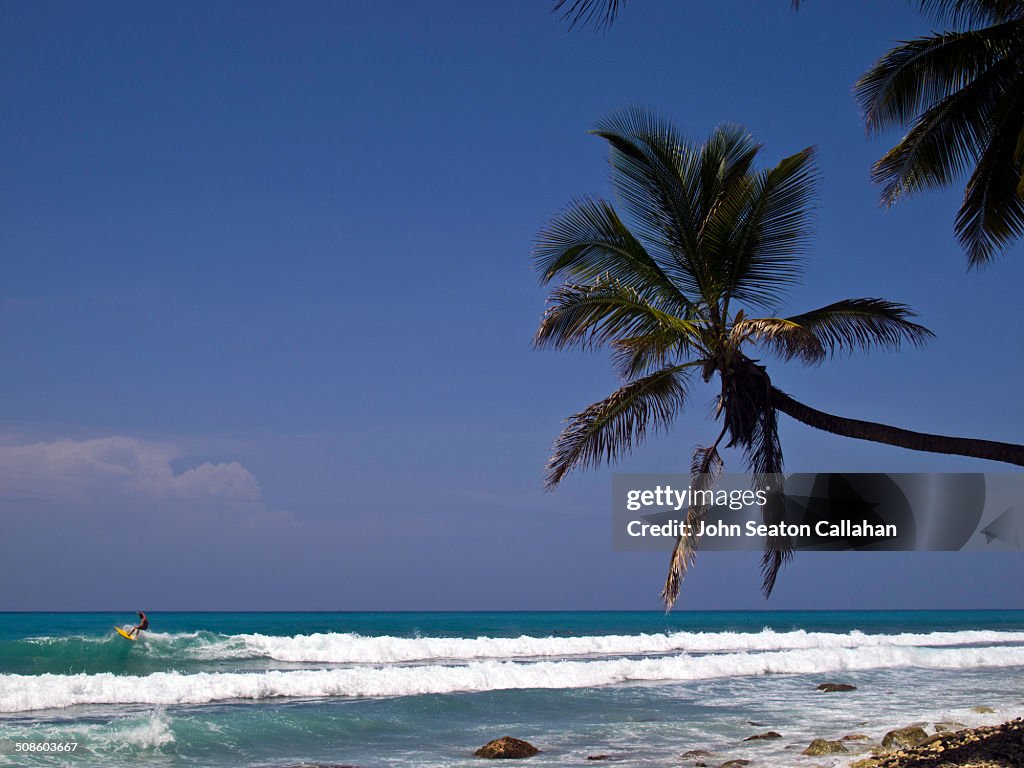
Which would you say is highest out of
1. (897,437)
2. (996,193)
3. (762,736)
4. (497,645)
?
(996,193)

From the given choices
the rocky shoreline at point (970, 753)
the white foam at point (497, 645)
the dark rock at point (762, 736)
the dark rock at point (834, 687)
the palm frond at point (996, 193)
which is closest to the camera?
the rocky shoreline at point (970, 753)

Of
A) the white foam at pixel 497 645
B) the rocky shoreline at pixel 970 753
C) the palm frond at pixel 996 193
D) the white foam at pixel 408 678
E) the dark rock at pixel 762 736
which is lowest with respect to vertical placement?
the white foam at pixel 497 645

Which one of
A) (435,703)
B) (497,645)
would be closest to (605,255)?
(435,703)

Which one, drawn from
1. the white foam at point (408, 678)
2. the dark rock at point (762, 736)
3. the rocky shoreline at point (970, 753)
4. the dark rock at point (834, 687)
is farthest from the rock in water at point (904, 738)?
the white foam at point (408, 678)

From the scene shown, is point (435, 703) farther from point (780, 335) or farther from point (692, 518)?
point (780, 335)

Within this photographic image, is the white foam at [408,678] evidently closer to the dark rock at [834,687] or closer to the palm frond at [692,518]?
the dark rock at [834,687]

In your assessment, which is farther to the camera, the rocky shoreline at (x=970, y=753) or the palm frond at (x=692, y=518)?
the palm frond at (x=692, y=518)

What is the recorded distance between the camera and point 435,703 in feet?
50.6

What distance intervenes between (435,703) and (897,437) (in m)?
10.3

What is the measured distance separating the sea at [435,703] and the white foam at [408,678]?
0.04 meters

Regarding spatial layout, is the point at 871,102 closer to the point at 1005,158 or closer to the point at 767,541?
the point at 1005,158

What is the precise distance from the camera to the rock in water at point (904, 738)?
10.1m

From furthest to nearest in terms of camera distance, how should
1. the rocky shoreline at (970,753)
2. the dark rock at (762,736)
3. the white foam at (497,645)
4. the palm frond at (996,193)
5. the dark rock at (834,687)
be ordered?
the white foam at (497,645) < the dark rock at (834,687) < the dark rock at (762,736) < the palm frond at (996,193) < the rocky shoreline at (970,753)

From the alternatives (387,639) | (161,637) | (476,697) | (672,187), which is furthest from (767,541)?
(161,637)
